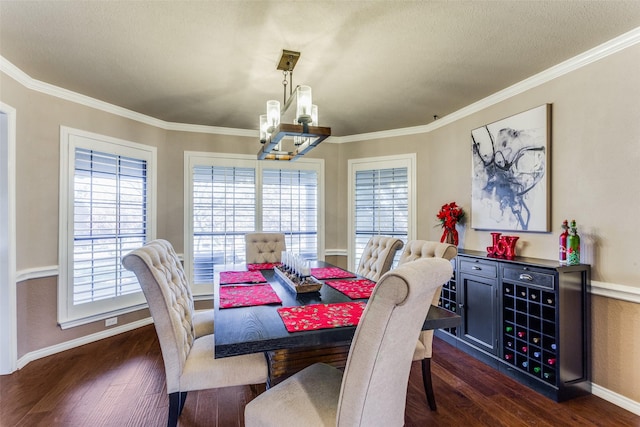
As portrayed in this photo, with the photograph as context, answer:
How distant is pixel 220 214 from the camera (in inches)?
173

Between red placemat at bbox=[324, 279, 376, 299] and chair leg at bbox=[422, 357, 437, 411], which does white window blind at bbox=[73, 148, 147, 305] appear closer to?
red placemat at bbox=[324, 279, 376, 299]

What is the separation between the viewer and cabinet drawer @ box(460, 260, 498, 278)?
9.41 ft

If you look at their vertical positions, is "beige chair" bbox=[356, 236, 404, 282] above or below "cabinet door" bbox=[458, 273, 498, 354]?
above

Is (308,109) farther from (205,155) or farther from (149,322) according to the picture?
(149,322)

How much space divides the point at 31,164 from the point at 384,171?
3921 mm

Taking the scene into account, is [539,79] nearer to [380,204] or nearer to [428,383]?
[380,204]

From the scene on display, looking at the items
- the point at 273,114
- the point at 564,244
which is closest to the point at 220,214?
the point at 273,114

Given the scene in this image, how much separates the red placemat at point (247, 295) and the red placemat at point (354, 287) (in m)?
0.45

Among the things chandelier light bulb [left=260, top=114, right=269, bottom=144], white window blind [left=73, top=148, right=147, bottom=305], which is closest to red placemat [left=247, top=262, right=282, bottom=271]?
chandelier light bulb [left=260, top=114, right=269, bottom=144]

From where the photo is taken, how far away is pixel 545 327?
2436 millimetres

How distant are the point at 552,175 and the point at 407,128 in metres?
2.04

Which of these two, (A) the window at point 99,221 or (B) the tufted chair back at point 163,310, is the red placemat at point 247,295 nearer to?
(B) the tufted chair back at point 163,310

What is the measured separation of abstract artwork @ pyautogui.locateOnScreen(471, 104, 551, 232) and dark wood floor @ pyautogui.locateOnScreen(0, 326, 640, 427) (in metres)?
1.36

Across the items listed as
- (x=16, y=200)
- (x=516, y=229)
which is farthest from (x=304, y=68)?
(x=16, y=200)
